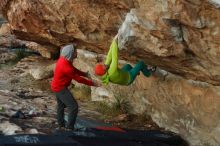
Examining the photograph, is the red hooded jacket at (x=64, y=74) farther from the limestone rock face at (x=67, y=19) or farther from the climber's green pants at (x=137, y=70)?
the limestone rock face at (x=67, y=19)

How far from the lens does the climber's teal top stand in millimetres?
9484

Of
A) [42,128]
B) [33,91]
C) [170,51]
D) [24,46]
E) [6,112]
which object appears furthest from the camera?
[24,46]

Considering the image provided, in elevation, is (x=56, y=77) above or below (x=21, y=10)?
below

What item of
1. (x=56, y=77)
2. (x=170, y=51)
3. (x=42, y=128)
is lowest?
(x=42, y=128)

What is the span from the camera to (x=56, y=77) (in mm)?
9594

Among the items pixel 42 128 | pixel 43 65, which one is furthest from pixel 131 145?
pixel 43 65

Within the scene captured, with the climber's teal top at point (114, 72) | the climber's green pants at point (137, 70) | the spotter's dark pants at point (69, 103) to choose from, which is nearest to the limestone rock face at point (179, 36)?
the climber's teal top at point (114, 72)

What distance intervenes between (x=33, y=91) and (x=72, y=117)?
14.6 feet

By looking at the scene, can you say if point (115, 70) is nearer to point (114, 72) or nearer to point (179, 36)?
point (114, 72)

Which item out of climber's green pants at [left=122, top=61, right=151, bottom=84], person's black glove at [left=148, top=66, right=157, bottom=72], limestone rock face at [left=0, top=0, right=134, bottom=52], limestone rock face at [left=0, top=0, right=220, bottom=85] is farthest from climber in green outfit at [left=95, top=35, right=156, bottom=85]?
limestone rock face at [left=0, top=0, right=134, bottom=52]

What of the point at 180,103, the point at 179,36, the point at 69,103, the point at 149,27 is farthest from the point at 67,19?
the point at 179,36

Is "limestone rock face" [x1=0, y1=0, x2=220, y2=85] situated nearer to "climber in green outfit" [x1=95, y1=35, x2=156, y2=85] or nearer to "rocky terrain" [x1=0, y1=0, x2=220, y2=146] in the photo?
"rocky terrain" [x1=0, y1=0, x2=220, y2=146]

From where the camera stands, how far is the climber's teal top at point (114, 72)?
9484 millimetres

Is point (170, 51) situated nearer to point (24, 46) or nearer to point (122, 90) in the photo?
point (122, 90)
